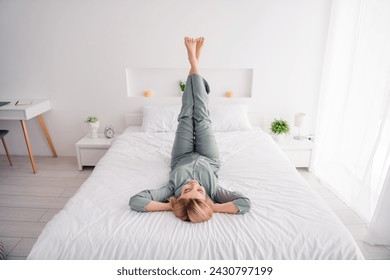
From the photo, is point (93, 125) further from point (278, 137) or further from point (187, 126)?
point (278, 137)

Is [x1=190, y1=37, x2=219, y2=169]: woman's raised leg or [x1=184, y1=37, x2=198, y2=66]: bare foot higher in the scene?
[x1=184, y1=37, x2=198, y2=66]: bare foot

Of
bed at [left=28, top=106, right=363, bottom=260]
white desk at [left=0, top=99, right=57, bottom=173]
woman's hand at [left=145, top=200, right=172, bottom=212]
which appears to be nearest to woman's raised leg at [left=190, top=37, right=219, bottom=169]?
bed at [left=28, top=106, right=363, bottom=260]

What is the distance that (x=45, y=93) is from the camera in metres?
3.51

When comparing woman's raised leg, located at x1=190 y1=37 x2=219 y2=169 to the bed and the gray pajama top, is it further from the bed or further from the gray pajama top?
the bed

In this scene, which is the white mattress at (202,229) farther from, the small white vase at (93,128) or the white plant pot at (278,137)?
the small white vase at (93,128)

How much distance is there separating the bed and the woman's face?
5.7 inches

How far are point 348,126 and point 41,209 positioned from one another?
3098mm

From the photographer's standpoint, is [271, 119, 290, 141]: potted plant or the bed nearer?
the bed

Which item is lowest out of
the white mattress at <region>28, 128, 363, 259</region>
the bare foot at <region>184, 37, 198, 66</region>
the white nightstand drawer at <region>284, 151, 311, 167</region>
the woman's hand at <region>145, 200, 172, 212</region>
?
the white nightstand drawer at <region>284, 151, 311, 167</region>

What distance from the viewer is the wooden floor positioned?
2.16m

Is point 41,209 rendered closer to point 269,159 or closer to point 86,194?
point 86,194

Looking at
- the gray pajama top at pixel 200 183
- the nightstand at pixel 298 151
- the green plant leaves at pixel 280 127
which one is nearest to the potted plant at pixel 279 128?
the green plant leaves at pixel 280 127

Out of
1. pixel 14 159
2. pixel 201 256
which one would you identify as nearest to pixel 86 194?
pixel 201 256

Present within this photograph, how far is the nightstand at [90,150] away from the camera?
3260 mm
